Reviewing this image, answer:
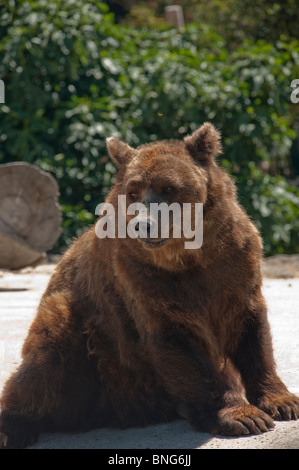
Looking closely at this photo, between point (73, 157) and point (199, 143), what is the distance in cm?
681

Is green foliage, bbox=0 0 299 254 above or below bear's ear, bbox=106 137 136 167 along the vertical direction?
above

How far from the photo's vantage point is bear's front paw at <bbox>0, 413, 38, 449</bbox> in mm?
3787

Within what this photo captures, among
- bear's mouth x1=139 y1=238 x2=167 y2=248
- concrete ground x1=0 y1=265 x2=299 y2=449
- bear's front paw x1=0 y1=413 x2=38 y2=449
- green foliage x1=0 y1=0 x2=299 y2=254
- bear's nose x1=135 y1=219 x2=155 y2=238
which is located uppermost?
green foliage x1=0 y1=0 x2=299 y2=254

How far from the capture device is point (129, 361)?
12.3 feet

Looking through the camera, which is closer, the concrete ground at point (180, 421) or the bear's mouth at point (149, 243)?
the concrete ground at point (180, 421)

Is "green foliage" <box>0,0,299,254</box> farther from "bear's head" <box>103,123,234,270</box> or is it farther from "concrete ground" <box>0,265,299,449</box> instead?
"bear's head" <box>103,123,234,270</box>

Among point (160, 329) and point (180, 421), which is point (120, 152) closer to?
point (160, 329)

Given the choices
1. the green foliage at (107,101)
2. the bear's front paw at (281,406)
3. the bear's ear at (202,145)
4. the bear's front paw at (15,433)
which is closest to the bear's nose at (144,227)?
the bear's ear at (202,145)

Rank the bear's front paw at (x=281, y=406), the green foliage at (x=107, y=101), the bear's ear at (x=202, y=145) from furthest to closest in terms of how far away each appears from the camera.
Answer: the green foliage at (x=107, y=101) < the bear's ear at (x=202, y=145) < the bear's front paw at (x=281, y=406)

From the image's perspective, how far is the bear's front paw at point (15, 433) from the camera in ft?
12.4

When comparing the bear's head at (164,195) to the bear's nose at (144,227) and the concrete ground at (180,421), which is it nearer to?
the bear's nose at (144,227)

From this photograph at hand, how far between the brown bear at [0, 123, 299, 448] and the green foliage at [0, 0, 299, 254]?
6.12m

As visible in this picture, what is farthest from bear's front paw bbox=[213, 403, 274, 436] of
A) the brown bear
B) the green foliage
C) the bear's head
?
the green foliage

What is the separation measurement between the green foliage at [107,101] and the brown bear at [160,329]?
20.1 feet
